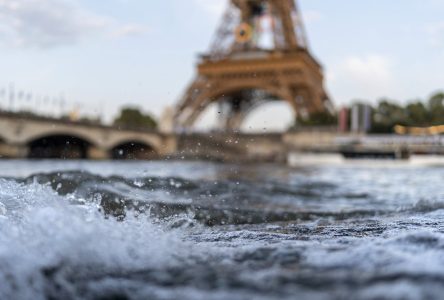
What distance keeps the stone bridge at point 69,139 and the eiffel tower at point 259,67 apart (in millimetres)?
4249

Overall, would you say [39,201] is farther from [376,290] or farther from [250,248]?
[376,290]

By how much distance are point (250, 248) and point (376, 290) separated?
1.28 m

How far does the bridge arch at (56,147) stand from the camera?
5041 centimetres

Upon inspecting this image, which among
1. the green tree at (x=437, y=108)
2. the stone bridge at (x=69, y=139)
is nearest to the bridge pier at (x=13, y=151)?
the stone bridge at (x=69, y=139)

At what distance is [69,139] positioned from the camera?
5075 cm

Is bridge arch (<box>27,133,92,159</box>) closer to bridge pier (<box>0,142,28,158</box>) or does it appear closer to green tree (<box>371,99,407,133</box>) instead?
bridge pier (<box>0,142,28,158</box>)

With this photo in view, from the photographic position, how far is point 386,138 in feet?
163

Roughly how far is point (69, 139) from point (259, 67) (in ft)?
61.7

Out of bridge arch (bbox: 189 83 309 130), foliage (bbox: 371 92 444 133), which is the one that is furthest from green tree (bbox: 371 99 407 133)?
bridge arch (bbox: 189 83 309 130)

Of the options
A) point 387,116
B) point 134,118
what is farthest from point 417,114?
point 134,118

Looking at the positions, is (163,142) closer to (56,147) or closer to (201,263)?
(56,147)

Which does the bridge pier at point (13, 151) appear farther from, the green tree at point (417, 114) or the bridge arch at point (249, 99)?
the green tree at point (417, 114)

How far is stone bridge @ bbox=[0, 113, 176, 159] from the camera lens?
39312 millimetres

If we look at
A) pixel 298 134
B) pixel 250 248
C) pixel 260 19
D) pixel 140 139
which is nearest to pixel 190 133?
pixel 140 139
